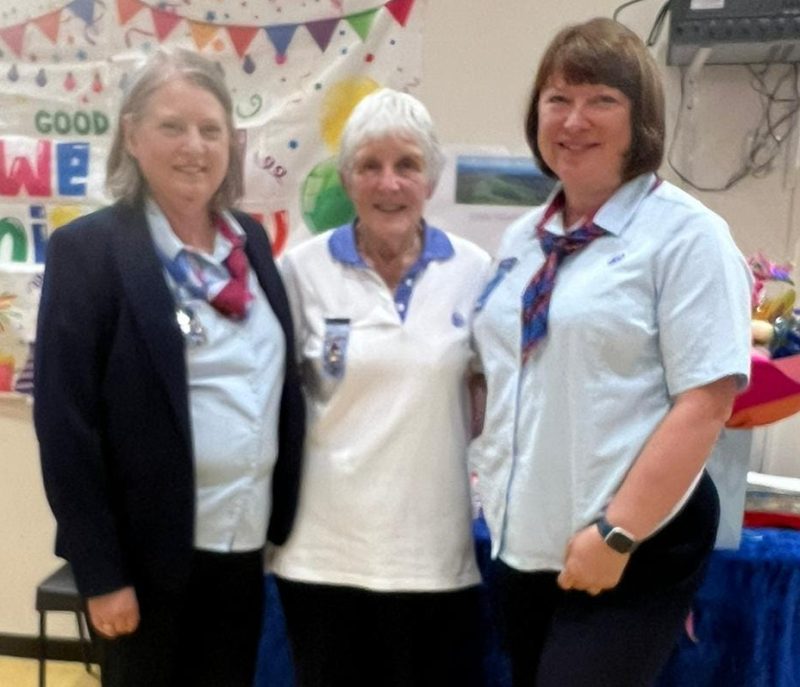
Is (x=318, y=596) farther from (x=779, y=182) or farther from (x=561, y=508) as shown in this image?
(x=779, y=182)

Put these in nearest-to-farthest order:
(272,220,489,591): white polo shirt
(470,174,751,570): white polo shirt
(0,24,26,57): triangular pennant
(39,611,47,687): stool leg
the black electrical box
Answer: (470,174,751,570): white polo shirt → (272,220,489,591): white polo shirt → the black electrical box → (39,611,47,687): stool leg → (0,24,26,57): triangular pennant

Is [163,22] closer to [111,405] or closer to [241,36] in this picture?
[241,36]

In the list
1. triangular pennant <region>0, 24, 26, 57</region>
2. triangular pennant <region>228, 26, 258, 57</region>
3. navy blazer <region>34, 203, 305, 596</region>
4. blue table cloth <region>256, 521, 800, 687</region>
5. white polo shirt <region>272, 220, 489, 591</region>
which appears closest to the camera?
navy blazer <region>34, 203, 305, 596</region>

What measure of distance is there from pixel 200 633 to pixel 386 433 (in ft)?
1.54

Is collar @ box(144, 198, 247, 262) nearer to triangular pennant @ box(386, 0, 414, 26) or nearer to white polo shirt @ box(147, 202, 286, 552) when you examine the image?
white polo shirt @ box(147, 202, 286, 552)

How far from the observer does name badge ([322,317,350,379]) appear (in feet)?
4.62

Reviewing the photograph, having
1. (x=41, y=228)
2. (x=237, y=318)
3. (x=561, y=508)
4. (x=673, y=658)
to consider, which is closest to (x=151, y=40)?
(x=41, y=228)

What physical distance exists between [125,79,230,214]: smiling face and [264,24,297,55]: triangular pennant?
90 centimetres

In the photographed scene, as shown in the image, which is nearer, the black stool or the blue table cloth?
the blue table cloth

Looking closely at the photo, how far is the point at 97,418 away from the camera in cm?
129

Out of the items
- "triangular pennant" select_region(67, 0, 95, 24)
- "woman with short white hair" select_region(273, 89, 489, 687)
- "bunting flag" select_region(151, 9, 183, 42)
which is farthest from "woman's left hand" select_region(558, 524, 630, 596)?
"triangular pennant" select_region(67, 0, 95, 24)

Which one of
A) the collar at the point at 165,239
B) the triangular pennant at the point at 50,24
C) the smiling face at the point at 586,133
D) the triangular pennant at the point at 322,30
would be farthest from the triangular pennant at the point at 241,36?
the smiling face at the point at 586,133

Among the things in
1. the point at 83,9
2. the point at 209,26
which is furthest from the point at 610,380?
the point at 83,9

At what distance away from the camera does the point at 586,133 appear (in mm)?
1189
